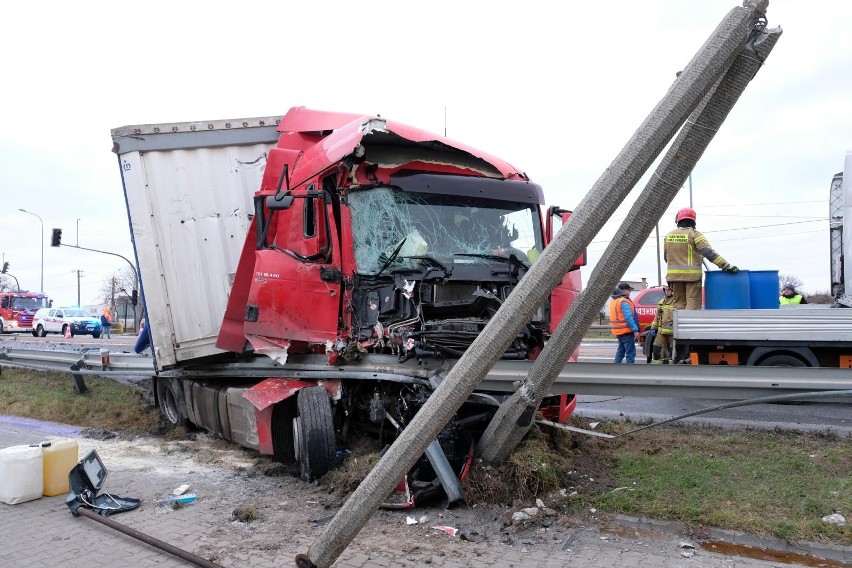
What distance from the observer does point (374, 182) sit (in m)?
5.69

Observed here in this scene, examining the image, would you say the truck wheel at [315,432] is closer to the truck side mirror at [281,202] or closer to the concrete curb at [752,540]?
Result: the truck side mirror at [281,202]

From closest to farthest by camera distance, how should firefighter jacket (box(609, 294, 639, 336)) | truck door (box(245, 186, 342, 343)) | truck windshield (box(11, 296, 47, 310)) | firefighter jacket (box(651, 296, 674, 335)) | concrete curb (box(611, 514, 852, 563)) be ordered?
1. concrete curb (box(611, 514, 852, 563))
2. truck door (box(245, 186, 342, 343))
3. firefighter jacket (box(651, 296, 674, 335))
4. firefighter jacket (box(609, 294, 639, 336))
5. truck windshield (box(11, 296, 47, 310))

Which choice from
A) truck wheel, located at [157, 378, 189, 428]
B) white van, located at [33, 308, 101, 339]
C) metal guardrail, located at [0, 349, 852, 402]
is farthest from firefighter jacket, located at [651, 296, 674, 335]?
white van, located at [33, 308, 101, 339]

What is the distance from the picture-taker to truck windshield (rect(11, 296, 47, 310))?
36.7 metres

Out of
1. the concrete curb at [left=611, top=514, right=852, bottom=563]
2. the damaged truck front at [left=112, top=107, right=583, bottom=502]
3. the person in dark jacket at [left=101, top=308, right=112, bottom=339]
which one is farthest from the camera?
the person in dark jacket at [left=101, top=308, right=112, bottom=339]

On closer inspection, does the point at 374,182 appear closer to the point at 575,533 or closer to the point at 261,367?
the point at 261,367

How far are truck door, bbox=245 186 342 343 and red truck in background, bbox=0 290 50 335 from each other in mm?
35701

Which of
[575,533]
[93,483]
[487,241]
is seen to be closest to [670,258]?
[487,241]

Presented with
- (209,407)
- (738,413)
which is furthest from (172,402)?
(738,413)

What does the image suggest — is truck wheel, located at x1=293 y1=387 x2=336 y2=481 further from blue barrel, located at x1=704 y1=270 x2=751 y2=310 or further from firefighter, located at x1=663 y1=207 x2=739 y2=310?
blue barrel, located at x1=704 y1=270 x2=751 y2=310

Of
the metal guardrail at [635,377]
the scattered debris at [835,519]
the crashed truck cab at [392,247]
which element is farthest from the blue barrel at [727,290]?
the scattered debris at [835,519]

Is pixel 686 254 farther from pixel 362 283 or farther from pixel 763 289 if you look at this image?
pixel 362 283

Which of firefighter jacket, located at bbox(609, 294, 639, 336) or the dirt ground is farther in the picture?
firefighter jacket, located at bbox(609, 294, 639, 336)

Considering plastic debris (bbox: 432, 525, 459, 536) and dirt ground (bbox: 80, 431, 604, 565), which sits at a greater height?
plastic debris (bbox: 432, 525, 459, 536)
